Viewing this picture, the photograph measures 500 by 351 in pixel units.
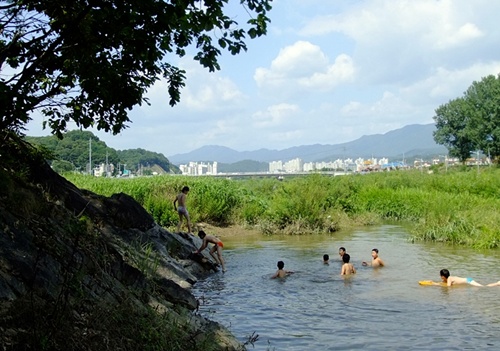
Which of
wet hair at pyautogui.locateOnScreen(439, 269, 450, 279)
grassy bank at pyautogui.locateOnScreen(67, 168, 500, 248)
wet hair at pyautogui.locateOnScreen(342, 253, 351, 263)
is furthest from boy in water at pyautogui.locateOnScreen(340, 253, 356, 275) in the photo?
grassy bank at pyautogui.locateOnScreen(67, 168, 500, 248)

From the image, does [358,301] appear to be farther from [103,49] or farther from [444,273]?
[103,49]

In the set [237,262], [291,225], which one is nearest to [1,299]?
[237,262]

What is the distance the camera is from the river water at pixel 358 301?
1102 centimetres

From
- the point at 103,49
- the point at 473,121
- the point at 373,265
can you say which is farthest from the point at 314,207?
the point at 473,121

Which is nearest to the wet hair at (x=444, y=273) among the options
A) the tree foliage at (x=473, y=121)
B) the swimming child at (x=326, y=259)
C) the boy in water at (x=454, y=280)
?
the boy in water at (x=454, y=280)

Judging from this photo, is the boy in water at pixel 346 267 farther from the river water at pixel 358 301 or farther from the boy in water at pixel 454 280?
the boy in water at pixel 454 280

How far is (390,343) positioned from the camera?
10.7m

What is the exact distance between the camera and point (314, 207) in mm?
31469

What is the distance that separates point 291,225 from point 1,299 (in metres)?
25.2

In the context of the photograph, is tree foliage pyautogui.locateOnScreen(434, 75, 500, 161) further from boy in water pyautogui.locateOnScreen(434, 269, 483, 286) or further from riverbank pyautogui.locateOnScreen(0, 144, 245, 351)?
riverbank pyautogui.locateOnScreen(0, 144, 245, 351)

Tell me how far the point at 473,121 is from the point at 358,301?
8304cm

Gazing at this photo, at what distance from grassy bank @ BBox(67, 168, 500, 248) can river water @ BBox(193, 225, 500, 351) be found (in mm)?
2106

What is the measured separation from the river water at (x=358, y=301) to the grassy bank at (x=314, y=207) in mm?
2106

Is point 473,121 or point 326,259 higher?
point 473,121
